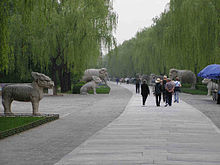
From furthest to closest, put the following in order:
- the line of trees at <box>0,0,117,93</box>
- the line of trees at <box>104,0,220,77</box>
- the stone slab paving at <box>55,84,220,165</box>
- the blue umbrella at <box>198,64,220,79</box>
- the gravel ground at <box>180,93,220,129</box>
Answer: the line of trees at <box>0,0,117,93</box> < the line of trees at <box>104,0,220,77</box> < the blue umbrella at <box>198,64,220,79</box> < the gravel ground at <box>180,93,220,129</box> < the stone slab paving at <box>55,84,220,165</box>

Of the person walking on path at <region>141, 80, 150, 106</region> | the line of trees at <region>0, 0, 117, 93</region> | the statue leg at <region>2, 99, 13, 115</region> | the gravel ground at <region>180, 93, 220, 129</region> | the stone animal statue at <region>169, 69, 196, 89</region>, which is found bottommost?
the gravel ground at <region>180, 93, 220, 129</region>

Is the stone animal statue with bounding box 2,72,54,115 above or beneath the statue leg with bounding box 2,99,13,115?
above

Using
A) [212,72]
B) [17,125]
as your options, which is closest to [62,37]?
[212,72]

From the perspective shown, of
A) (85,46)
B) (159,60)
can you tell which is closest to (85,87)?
(85,46)

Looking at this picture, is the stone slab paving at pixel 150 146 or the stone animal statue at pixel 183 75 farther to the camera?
the stone animal statue at pixel 183 75

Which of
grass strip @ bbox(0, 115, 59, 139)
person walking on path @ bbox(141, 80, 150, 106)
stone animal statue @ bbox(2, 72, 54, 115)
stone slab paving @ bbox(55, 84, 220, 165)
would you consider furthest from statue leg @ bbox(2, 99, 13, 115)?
person walking on path @ bbox(141, 80, 150, 106)

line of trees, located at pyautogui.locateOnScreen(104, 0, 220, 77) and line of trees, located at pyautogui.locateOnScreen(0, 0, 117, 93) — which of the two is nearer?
line of trees, located at pyautogui.locateOnScreen(104, 0, 220, 77)

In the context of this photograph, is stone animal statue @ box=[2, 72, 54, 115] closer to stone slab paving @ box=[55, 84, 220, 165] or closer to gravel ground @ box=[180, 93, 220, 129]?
stone slab paving @ box=[55, 84, 220, 165]

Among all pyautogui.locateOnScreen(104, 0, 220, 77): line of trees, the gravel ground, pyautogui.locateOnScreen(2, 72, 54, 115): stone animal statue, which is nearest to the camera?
pyautogui.locateOnScreen(2, 72, 54, 115): stone animal statue

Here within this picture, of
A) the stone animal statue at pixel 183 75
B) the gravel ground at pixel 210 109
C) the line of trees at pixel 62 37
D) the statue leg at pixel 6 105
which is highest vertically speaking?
the line of trees at pixel 62 37

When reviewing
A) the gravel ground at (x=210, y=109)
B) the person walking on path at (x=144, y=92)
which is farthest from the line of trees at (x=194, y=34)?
the person walking on path at (x=144, y=92)

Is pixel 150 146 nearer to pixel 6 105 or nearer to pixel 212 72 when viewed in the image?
pixel 6 105

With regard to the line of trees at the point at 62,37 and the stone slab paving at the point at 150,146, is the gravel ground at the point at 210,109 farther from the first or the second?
the line of trees at the point at 62,37

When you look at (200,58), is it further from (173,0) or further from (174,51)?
(173,0)
